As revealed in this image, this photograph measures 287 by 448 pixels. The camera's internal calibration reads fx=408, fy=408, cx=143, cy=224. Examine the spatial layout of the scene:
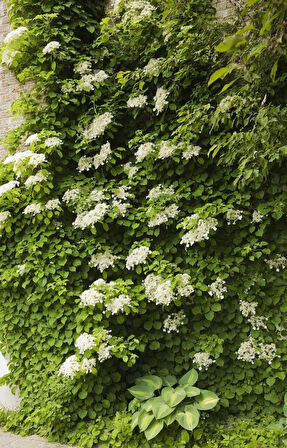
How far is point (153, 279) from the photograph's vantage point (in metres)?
3.65

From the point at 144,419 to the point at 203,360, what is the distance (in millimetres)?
724

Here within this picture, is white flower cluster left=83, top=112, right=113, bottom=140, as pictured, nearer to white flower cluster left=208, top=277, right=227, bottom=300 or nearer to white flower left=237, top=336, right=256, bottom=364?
white flower cluster left=208, top=277, right=227, bottom=300

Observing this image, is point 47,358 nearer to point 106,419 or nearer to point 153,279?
point 106,419

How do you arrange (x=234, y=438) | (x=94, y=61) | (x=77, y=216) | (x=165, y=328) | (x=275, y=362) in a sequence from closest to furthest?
(x=234, y=438) → (x=275, y=362) → (x=165, y=328) → (x=77, y=216) → (x=94, y=61)

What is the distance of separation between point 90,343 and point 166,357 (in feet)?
2.84

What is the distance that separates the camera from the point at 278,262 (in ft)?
11.7

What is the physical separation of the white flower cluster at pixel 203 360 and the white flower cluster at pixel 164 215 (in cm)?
124

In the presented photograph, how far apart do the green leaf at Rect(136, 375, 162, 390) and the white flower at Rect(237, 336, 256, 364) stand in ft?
2.39

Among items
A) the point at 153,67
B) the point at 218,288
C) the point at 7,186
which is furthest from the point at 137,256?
the point at 153,67

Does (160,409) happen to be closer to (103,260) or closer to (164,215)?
(103,260)

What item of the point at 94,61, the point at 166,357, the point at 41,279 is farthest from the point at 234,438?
the point at 94,61

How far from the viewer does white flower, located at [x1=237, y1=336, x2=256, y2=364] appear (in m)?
3.50

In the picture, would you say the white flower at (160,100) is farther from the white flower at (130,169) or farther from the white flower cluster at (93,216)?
the white flower cluster at (93,216)

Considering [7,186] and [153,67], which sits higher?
[153,67]
